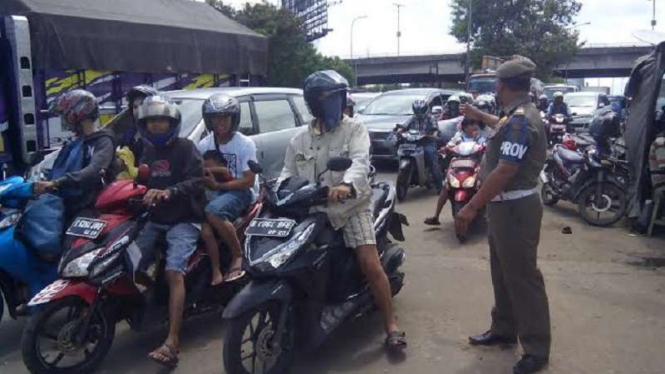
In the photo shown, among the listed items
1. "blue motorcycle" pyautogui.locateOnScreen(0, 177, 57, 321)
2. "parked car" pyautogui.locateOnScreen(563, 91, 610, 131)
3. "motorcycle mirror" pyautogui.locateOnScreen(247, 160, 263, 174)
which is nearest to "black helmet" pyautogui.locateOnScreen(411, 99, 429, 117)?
"motorcycle mirror" pyautogui.locateOnScreen(247, 160, 263, 174)

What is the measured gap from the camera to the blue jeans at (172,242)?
169 inches

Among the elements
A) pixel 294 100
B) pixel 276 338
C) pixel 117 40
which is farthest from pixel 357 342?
pixel 117 40

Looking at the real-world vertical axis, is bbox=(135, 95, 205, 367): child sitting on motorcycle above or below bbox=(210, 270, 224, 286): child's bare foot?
above

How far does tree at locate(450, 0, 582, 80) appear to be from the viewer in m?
42.6

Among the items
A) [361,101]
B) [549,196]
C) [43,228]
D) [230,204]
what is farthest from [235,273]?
[361,101]

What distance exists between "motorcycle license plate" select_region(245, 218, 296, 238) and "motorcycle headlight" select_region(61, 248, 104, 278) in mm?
955

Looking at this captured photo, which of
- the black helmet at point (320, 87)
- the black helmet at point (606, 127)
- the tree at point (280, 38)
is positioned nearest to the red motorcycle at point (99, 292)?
→ the black helmet at point (320, 87)

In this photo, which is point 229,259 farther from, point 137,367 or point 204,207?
point 137,367

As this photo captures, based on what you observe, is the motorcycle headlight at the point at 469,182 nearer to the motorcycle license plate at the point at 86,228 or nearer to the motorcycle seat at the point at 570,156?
the motorcycle seat at the point at 570,156

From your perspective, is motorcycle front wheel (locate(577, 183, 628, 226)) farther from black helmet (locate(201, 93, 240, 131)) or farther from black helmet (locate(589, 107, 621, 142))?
black helmet (locate(201, 93, 240, 131))

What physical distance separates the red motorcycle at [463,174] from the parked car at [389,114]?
167 inches

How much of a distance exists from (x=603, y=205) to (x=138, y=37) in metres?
9.03

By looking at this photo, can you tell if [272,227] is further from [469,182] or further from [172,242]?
[469,182]

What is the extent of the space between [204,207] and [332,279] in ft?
3.51
